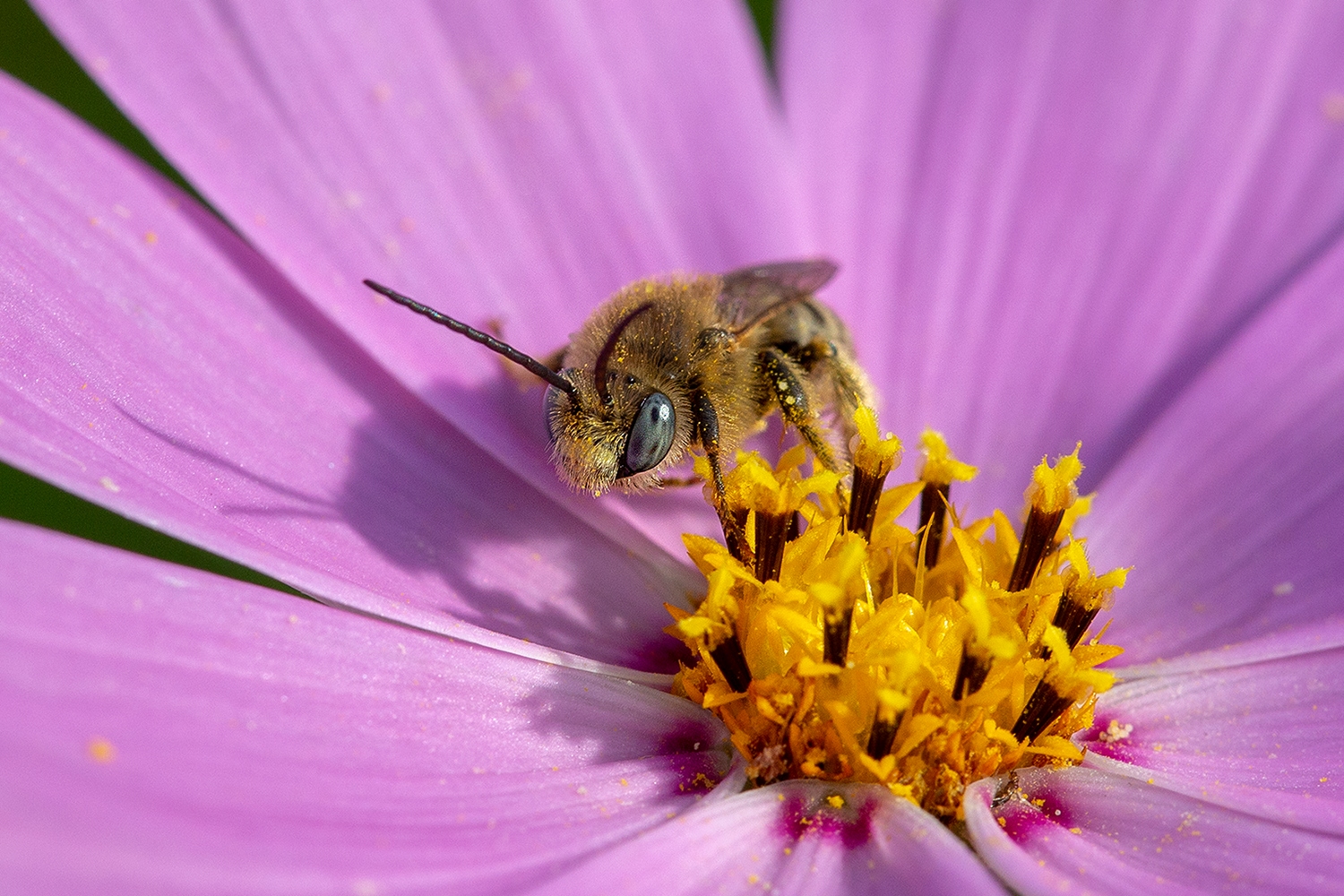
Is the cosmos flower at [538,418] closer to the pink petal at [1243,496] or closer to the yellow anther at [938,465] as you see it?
the pink petal at [1243,496]

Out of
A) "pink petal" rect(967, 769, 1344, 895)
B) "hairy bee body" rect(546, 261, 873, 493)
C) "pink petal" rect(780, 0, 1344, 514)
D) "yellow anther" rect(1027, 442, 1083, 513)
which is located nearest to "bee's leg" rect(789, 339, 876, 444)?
"hairy bee body" rect(546, 261, 873, 493)

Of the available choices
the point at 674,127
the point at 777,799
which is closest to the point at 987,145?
the point at 674,127

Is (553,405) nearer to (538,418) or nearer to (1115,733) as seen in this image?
(538,418)

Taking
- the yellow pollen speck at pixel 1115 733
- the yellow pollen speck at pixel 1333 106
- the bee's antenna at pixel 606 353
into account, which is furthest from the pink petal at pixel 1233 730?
the yellow pollen speck at pixel 1333 106

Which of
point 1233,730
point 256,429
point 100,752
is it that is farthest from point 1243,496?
point 100,752

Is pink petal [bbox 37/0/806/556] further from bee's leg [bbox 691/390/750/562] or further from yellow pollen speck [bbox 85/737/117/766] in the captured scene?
yellow pollen speck [bbox 85/737/117/766]

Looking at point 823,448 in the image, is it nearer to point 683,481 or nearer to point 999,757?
point 683,481
